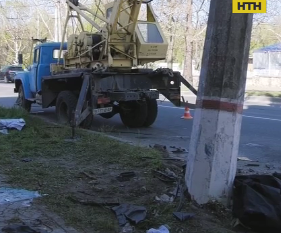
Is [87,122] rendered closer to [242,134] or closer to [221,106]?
[242,134]

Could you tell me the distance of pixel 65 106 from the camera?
1233 cm

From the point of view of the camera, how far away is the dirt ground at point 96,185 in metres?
4.49

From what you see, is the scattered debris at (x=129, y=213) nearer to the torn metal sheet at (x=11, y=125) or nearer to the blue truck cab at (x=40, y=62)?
the torn metal sheet at (x=11, y=125)

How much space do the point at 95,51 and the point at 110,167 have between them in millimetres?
6126

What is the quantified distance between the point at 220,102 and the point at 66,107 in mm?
7980

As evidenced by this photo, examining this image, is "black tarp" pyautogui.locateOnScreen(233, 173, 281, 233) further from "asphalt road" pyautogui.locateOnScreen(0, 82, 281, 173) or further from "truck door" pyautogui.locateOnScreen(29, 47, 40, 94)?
"truck door" pyautogui.locateOnScreen(29, 47, 40, 94)

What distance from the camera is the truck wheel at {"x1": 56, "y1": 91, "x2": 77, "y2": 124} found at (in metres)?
11.8

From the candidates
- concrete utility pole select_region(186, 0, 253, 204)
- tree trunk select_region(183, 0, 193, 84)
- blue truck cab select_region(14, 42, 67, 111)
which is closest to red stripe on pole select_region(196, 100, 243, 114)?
concrete utility pole select_region(186, 0, 253, 204)

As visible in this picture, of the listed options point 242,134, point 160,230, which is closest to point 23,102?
point 242,134

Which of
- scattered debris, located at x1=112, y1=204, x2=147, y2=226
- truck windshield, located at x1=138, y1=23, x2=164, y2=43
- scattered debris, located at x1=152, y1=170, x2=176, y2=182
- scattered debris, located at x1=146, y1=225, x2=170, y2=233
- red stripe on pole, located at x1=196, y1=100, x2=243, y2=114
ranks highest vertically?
truck windshield, located at x1=138, y1=23, x2=164, y2=43

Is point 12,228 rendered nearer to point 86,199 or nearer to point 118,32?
point 86,199

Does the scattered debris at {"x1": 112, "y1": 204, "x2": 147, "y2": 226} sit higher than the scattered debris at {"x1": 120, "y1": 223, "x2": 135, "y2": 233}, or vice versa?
the scattered debris at {"x1": 112, "y1": 204, "x2": 147, "y2": 226}

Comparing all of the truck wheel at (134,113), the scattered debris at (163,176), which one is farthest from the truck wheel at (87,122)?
the scattered debris at (163,176)

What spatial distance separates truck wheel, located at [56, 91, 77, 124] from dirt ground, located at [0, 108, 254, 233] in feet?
10.3
